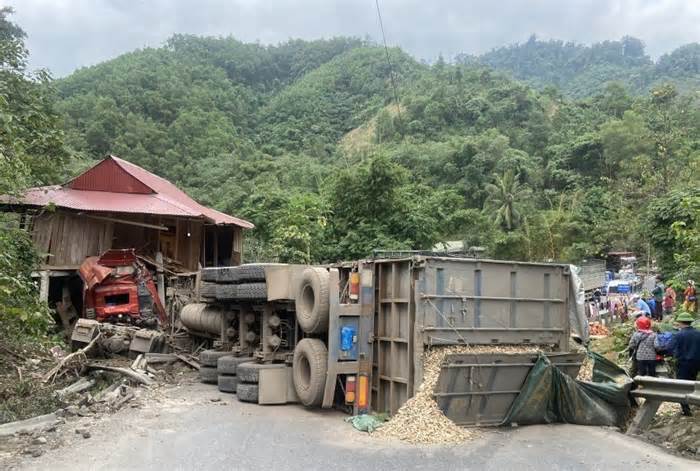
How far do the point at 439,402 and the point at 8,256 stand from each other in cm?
649

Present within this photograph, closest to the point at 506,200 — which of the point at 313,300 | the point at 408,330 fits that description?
the point at 313,300

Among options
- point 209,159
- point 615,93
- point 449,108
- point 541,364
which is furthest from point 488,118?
point 541,364

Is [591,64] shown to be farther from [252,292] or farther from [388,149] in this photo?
[252,292]

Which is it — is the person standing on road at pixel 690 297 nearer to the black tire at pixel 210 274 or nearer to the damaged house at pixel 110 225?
the black tire at pixel 210 274

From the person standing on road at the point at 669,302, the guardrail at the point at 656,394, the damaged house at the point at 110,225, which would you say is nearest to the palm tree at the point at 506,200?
the person standing on road at the point at 669,302

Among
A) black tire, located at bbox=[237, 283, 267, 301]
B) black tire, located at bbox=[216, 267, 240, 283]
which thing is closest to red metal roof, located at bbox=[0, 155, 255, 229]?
black tire, located at bbox=[216, 267, 240, 283]

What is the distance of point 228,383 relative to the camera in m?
11.6

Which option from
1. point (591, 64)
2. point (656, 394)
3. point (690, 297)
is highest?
point (591, 64)

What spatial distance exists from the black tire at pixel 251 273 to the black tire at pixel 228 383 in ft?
6.21

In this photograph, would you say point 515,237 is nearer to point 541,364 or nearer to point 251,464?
point 541,364

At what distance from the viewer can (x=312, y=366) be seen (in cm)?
934

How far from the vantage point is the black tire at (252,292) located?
430 inches

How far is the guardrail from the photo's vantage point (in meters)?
7.38

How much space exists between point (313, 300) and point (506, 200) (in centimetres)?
4005
